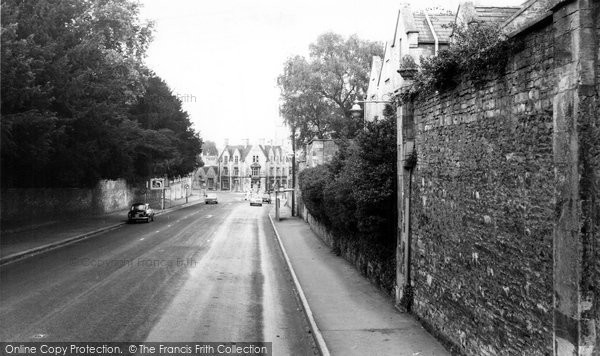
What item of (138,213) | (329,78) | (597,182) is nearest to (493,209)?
(597,182)

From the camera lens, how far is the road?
10031mm

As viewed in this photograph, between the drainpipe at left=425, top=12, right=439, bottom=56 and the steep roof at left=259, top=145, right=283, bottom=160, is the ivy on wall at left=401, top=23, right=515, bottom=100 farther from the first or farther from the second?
the steep roof at left=259, top=145, right=283, bottom=160

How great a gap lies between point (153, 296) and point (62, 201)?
25829 millimetres

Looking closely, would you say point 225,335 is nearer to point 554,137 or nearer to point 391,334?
point 391,334

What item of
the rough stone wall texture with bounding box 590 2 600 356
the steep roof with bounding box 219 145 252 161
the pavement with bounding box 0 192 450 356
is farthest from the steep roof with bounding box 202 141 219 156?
the rough stone wall texture with bounding box 590 2 600 356

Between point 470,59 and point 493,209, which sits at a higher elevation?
point 470,59

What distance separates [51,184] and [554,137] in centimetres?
3476

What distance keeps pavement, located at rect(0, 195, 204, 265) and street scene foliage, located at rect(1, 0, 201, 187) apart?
2.82m

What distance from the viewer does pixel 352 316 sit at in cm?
1152

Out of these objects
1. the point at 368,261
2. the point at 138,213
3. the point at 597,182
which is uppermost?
the point at 597,182

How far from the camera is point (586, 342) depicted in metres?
5.11

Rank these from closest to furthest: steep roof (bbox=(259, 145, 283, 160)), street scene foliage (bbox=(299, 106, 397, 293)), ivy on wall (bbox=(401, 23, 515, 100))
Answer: ivy on wall (bbox=(401, 23, 515, 100)), street scene foliage (bbox=(299, 106, 397, 293)), steep roof (bbox=(259, 145, 283, 160))

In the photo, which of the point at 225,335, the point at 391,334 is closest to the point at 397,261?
the point at 391,334

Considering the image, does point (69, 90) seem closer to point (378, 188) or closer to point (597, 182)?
point (378, 188)
